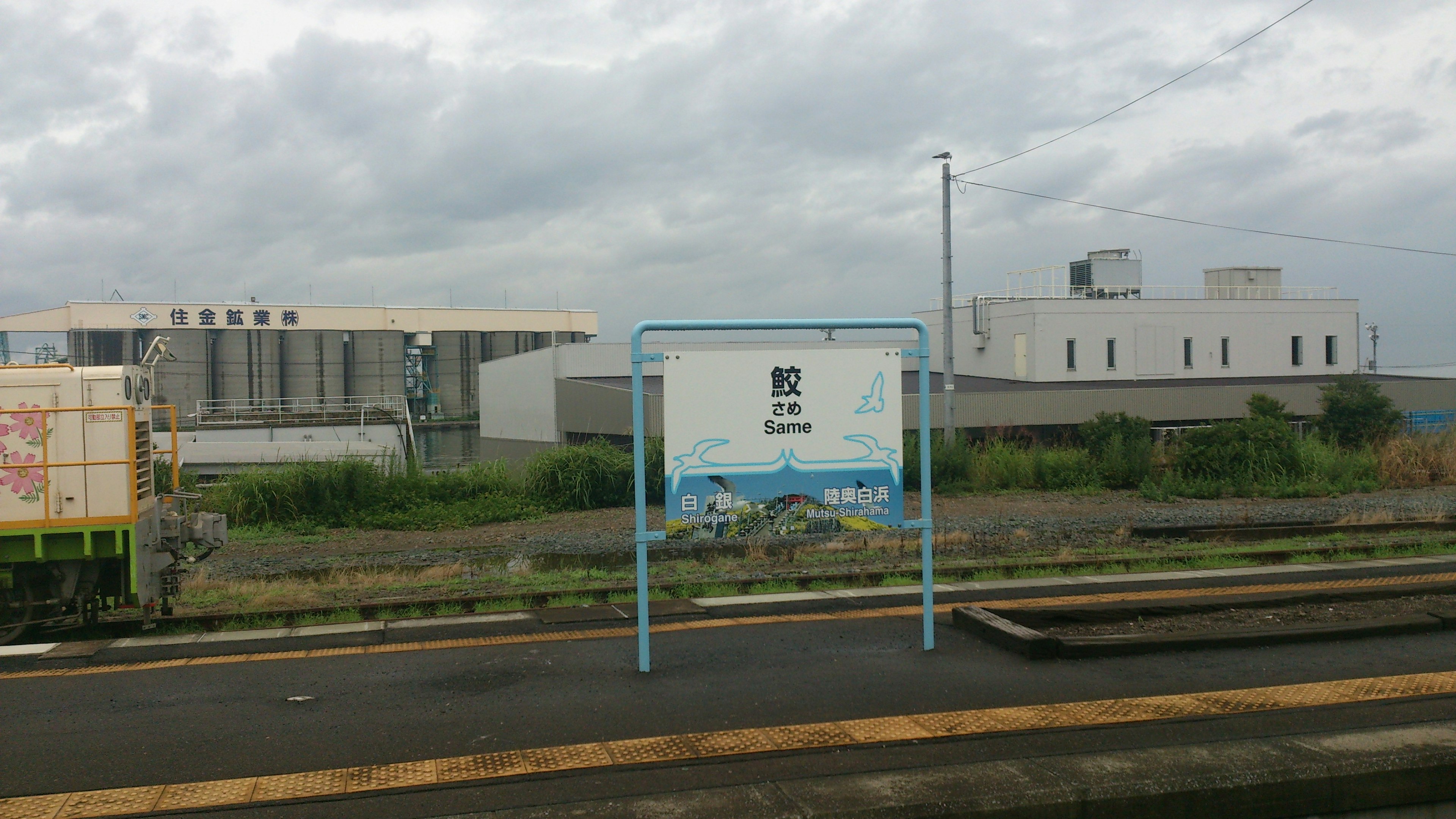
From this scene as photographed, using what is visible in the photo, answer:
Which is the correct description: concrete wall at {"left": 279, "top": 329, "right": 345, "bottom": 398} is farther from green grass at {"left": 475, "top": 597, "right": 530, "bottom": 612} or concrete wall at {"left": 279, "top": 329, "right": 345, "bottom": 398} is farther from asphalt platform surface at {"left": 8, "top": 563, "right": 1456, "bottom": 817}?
asphalt platform surface at {"left": 8, "top": 563, "right": 1456, "bottom": 817}

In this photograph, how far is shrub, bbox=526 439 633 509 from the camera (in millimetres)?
22516

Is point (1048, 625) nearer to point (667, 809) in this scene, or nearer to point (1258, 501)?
point (667, 809)

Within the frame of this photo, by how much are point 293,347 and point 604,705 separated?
68296mm

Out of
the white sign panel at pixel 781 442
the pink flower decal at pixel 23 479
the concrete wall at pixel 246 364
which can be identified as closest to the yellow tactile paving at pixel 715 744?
the white sign panel at pixel 781 442

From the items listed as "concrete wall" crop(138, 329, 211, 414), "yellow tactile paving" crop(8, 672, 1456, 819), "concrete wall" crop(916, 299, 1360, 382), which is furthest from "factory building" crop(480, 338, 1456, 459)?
"concrete wall" crop(138, 329, 211, 414)

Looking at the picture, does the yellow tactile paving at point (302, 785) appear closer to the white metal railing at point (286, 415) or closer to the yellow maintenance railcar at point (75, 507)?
Answer: the yellow maintenance railcar at point (75, 507)

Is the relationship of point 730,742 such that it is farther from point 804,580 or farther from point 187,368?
point 187,368

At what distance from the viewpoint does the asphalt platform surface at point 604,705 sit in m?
4.69

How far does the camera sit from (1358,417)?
2888cm

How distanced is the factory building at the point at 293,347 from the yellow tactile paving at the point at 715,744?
5493cm

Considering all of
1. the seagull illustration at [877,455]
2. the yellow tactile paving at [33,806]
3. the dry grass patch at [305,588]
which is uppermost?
the seagull illustration at [877,455]

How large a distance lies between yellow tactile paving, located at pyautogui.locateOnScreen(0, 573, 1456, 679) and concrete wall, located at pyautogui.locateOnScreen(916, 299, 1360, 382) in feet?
116

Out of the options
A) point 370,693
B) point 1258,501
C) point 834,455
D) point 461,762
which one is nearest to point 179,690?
point 370,693

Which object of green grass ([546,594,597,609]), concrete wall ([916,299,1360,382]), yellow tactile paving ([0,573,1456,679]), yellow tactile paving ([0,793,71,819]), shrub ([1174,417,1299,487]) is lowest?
green grass ([546,594,597,609])
